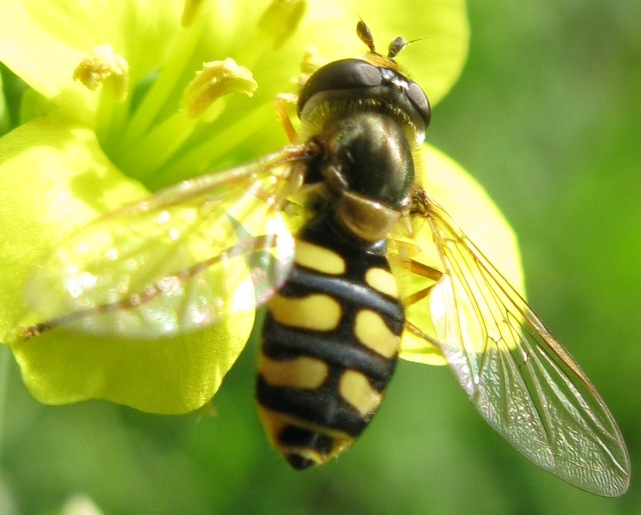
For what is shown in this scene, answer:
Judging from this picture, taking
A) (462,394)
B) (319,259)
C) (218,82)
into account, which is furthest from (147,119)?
(462,394)

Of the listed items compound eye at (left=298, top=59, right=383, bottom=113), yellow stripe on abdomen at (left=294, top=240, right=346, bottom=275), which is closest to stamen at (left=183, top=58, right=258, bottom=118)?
compound eye at (left=298, top=59, right=383, bottom=113)

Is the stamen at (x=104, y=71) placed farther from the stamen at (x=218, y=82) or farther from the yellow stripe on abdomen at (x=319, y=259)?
the yellow stripe on abdomen at (x=319, y=259)

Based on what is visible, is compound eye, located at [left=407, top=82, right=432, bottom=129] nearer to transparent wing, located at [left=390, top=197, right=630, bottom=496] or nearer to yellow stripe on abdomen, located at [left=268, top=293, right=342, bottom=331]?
transparent wing, located at [left=390, top=197, right=630, bottom=496]

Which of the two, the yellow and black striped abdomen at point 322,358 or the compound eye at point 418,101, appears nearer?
the yellow and black striped abdomen at point 322,358

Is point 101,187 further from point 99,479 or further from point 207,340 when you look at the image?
point 99,479

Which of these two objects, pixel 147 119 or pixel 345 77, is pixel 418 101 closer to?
pixel 345 77

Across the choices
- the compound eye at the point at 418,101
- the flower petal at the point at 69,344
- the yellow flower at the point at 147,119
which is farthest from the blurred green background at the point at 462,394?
the compound eye at the point at 418,101
